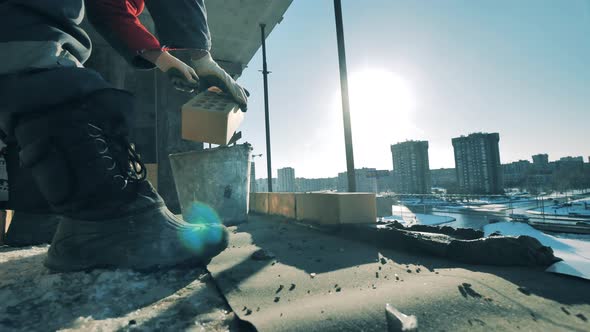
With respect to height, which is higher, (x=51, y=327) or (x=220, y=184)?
(x=220, y=184)

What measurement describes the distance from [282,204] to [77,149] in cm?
216

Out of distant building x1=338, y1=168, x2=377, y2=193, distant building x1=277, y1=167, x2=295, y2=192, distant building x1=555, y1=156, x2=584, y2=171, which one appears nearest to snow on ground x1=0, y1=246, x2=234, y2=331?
distant building x1=277, y1=167, x2=295, y2=192

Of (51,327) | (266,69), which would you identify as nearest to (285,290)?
(51,327)

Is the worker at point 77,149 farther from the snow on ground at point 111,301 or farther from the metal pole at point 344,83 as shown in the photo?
the metal pole at point 344,83

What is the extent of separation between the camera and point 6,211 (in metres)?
1.89

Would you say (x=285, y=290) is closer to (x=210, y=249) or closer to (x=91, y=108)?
(x=210, y=249)

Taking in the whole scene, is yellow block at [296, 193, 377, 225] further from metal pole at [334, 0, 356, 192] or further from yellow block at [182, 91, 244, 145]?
metal pole at [334, 0, 356, 192]

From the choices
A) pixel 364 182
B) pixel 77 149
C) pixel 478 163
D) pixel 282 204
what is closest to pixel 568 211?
pixel 478 163

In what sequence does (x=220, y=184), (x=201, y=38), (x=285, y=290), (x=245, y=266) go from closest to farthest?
(x=285, y=290), (x=245, y=266), (x=201, y=38), (x=220, y=184)

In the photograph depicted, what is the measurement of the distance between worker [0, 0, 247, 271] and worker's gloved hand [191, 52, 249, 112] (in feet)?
1.76

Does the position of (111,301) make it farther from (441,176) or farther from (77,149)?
(441,176)

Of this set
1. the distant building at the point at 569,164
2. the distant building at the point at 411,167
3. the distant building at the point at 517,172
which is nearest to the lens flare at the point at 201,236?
the distant building at the point at 411,167

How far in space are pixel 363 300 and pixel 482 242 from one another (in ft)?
2.14

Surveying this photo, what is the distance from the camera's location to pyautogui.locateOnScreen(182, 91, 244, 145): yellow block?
1543mm
